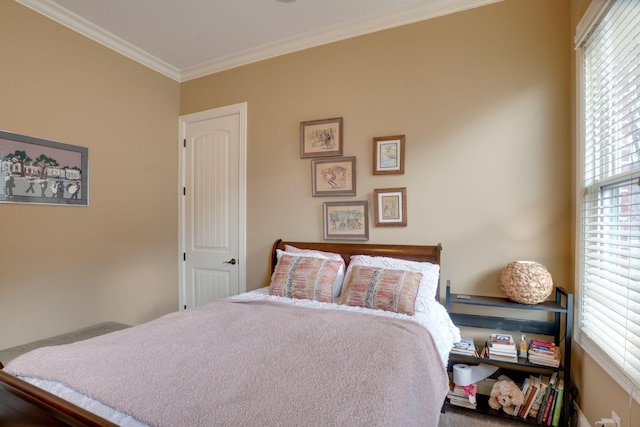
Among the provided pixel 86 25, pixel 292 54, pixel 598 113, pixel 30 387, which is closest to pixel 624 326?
pixel 598 113

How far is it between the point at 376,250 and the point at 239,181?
1578 mm

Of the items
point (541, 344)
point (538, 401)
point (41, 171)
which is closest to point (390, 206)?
point (541, 344)

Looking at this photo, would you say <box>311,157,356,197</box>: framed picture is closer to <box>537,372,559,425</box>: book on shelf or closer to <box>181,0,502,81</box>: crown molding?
<box>181,0,502,81</box>: crown molding

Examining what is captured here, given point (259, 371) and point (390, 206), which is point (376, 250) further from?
point (259, 371)

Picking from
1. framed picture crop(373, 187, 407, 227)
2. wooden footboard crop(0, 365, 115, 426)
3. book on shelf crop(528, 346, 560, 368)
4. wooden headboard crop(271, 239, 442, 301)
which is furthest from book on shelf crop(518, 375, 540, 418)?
wooden footboard crop(0, 365, 115, 426)

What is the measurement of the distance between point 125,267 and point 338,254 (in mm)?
2069

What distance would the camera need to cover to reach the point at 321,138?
2.87m

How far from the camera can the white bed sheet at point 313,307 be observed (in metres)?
0.95

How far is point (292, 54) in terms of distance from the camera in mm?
3025

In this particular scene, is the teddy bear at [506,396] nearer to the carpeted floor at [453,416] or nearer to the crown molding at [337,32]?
the carpeted floor at [453,416]

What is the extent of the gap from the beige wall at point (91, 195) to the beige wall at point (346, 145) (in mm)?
Answer: 11

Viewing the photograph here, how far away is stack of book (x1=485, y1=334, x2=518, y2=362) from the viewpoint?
6.73ft

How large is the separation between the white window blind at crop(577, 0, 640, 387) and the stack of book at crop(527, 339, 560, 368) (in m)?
0.22

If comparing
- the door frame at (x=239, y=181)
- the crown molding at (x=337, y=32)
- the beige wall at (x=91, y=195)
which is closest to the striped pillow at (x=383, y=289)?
the door frame at (x=239, y=181)
